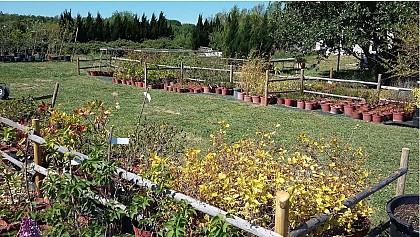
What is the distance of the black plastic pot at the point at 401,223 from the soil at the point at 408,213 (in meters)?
0.03

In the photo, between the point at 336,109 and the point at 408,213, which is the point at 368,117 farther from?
the point at 408,213

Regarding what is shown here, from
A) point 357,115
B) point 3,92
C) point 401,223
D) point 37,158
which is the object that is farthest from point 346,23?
point 37,158

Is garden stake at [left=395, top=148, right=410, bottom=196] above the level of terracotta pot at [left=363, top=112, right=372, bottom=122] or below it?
above

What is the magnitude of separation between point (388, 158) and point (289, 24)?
11.8m

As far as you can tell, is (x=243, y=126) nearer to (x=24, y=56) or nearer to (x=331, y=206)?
(x=331, y=206)

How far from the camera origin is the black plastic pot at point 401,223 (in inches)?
105

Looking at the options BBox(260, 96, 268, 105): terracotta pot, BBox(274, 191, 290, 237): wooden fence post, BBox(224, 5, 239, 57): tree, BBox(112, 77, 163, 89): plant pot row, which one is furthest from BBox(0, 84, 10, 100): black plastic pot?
BBox(224, 5, 239, 57): tree

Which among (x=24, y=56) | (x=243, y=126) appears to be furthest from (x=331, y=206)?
(x=24, y=56)

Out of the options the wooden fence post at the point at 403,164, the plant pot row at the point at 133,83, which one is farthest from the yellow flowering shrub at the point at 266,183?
the plant pot row at the point at 133,83

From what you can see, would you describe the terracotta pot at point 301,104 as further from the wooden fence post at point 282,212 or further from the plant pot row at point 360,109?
the wooden fence post at point 282,212

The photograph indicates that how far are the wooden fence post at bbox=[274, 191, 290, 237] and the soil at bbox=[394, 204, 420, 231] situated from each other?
53.3 inches

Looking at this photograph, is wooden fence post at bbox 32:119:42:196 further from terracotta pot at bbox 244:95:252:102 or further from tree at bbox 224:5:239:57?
tree at bbox 224:5:239:57

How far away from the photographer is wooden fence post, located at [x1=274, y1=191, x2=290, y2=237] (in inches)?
72.6

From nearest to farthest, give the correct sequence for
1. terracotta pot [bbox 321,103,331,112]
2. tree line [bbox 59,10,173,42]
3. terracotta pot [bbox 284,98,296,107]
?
terracotta pot [bbox 321,103,331,112] < terracotta pot [bbox 284,98,296,107] < tree line [bbox 59,10,173,42]
